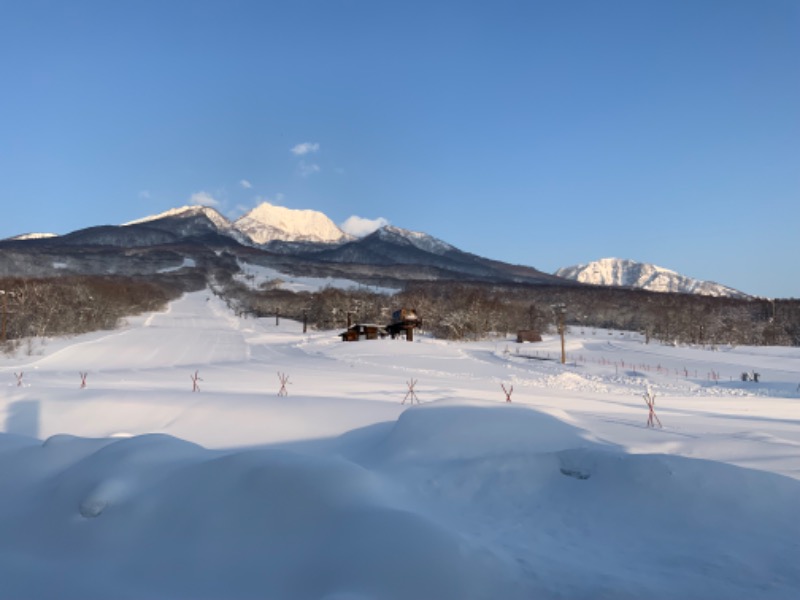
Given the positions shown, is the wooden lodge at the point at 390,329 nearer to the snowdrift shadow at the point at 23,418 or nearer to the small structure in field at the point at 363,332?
the small structure in field at the point at 363,332

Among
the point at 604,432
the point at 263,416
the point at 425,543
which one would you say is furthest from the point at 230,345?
the point at 425,543

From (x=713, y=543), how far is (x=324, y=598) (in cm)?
471

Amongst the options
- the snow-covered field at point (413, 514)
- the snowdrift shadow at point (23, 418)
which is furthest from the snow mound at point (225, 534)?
the snowdrift shadow at point (23, 418)

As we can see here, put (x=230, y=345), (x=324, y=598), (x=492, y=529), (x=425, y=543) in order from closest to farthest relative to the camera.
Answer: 1. (x=324, y=598)
2. (x=425, y=543)
3. (x=492, y=529)
4. (x=230, y=345)

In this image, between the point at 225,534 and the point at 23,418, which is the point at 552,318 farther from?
the point at 225,534

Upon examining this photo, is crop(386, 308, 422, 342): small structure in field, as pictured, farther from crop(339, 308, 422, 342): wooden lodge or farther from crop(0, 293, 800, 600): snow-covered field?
crop(0, 293, 800, 600): snow-covered field

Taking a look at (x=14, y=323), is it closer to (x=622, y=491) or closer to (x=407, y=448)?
(x=407, y=448)

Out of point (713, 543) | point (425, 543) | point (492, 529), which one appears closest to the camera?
point (425, 543)

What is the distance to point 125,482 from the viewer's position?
21.8ft

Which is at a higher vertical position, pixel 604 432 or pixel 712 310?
pixel 712 310

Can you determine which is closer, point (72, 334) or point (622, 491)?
point (622, 491)

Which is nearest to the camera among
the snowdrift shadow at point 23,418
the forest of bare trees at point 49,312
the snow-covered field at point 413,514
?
the snow-covered field at point 413,514

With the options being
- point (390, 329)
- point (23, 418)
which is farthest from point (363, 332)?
point (23, 418)

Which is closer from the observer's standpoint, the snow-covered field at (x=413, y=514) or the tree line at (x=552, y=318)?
the snow-covered field at (x=413, y=514)
